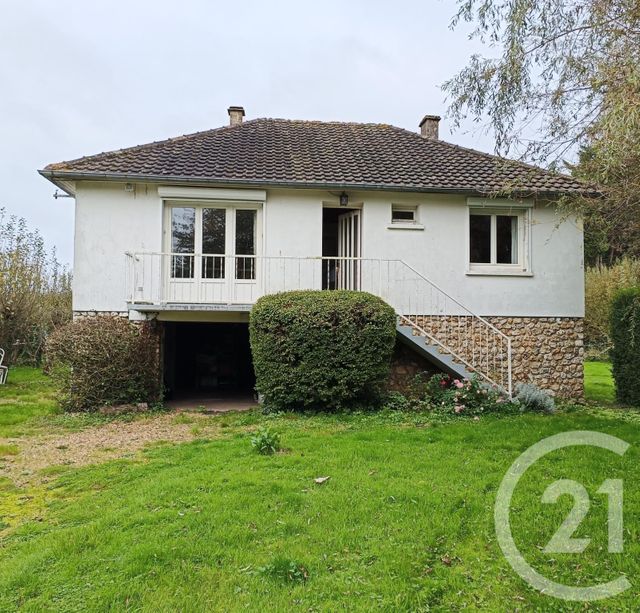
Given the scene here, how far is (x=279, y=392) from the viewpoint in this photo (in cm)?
866

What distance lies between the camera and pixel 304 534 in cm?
379

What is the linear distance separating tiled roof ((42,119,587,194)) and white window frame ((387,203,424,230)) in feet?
2.13

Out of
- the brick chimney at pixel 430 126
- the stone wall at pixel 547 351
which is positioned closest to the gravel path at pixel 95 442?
the stone wall at pixel 547 351

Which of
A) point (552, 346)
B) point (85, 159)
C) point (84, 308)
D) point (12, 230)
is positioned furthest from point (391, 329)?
point (12, 230)

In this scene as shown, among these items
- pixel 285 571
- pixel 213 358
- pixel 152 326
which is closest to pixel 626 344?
pixel 285 571

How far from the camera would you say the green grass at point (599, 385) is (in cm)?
1179

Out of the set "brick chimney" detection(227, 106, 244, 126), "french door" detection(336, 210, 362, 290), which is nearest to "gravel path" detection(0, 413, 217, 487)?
"french door" detection(336, 210, 362, 290)

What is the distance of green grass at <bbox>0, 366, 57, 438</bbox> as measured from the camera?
334 inches

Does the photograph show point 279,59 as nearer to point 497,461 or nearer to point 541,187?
point 541,187

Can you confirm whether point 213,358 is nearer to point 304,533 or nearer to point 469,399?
point 469,399

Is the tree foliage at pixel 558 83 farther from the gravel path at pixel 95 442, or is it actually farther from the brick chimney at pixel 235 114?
the brick chimney at pixel 235 114

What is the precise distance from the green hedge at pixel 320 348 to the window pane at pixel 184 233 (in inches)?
115

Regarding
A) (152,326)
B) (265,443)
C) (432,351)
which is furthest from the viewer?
(152,326)

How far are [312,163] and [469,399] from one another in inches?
259
